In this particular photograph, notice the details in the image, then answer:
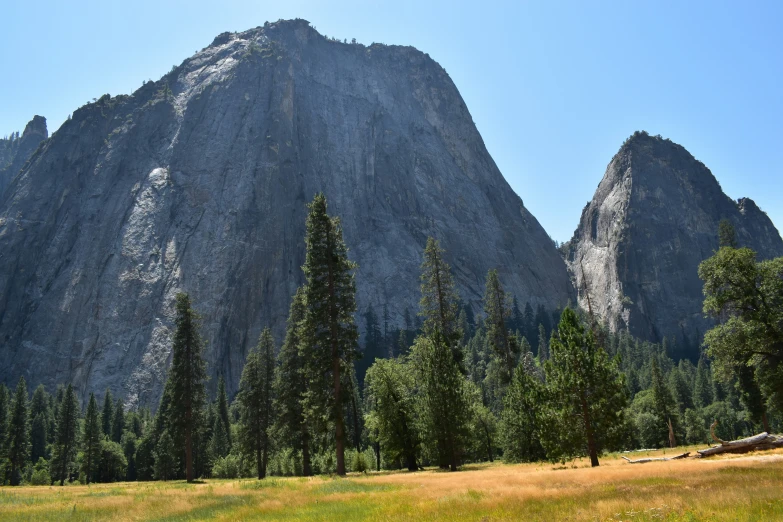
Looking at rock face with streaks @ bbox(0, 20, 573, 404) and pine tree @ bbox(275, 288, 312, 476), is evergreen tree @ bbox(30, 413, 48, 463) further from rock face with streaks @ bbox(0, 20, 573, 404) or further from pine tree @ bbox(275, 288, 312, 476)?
pine tree @ bbox(275, 288, 312, 476)

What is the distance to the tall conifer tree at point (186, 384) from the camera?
4100 centimetres

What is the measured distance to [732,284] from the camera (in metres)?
31.5

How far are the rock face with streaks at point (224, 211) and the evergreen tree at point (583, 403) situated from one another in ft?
359

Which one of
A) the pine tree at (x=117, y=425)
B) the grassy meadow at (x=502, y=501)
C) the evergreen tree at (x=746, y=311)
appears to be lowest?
the grassy meadow at (x=502, y=501)

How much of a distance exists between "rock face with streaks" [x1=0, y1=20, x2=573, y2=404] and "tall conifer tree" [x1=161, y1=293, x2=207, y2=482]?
85.1 m

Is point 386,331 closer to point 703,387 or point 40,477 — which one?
point 703,387

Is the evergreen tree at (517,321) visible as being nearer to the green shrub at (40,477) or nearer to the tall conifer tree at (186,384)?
the green shrub at (40,477)

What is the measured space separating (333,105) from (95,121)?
76.6 m

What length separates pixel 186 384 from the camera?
41125 mm

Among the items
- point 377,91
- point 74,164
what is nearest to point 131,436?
point 74,164

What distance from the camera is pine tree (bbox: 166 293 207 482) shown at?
41000mm

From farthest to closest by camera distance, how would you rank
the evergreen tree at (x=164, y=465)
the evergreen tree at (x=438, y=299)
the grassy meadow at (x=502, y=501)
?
1. the evergreen tree at (x=164, y=465)
2. the evergreen tree at (x=438, y=299)
3. the grassy meadow at (x=502, y=501)

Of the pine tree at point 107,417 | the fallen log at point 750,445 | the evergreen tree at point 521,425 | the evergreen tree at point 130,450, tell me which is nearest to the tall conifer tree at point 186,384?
the evergreen tree at point 521,425

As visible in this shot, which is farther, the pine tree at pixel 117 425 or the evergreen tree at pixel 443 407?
the pine tree at pixel 117 425
